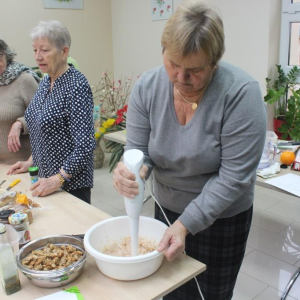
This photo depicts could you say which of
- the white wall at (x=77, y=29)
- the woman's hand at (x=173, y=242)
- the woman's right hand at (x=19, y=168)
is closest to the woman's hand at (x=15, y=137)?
the woman's right hand at (x=19, y=168)

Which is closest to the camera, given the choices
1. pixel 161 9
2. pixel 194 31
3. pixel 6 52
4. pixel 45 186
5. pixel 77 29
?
pixel 194 31

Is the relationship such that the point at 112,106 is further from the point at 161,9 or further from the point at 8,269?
the point at 8,269

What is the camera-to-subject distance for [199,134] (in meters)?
1.18

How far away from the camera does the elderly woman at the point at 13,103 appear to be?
2.14m

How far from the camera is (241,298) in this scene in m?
2.17

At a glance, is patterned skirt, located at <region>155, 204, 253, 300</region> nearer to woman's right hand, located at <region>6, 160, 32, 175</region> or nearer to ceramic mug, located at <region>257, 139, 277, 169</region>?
ceramic mug, located at <region>257, 139, 277, 169</region>

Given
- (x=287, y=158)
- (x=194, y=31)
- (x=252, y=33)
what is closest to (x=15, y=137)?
(x=194, y=31)

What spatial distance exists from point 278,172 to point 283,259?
749mm

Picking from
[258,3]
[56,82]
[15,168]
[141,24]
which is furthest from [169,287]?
[141,24]

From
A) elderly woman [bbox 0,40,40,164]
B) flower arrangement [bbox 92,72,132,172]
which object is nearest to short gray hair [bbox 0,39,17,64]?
elderly woman [bbox 0,40,40,164]

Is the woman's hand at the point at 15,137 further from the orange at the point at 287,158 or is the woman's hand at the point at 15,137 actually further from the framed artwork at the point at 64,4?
the framed artwork at the point at 64,4

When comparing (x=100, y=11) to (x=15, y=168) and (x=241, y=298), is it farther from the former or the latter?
(x=241, y=298)

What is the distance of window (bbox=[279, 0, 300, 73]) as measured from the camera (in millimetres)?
3393

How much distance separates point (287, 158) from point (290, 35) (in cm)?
177
